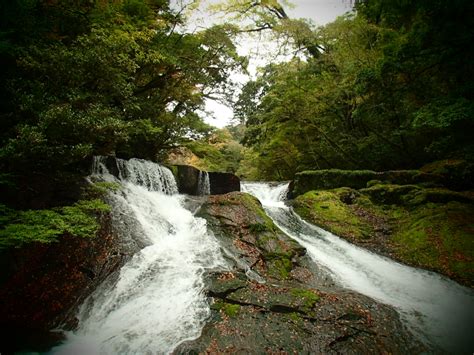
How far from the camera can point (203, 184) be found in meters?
14.0

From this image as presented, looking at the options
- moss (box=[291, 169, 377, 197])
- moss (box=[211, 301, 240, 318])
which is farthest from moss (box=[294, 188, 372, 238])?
moss (box=[211, 301, 240, 318])

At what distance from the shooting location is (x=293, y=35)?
13.5m

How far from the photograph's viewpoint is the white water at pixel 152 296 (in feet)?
13.7

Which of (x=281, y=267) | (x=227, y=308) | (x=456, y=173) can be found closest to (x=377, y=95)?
(x=456, y=173)

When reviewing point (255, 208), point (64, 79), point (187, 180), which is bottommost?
point (255, 208)

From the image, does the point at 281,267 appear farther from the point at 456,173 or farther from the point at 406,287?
the point at 456,173

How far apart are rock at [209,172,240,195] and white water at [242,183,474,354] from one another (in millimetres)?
5243

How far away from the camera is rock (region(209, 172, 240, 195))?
14.5m

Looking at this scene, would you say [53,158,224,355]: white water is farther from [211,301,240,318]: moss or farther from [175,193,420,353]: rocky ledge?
[175,193,420,353]: rocky ledge

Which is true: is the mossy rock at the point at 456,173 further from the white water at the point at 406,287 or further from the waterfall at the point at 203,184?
the waterfall at the point at 203,184

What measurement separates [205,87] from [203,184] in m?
5.02

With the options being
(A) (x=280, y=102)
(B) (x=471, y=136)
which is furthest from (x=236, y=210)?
(A) (x=280, y=102)

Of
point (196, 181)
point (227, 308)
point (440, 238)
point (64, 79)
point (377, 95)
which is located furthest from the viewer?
point (196, 181)

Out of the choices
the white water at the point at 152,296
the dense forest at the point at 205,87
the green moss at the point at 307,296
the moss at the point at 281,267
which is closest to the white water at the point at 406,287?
the moss at the point at 281,267
